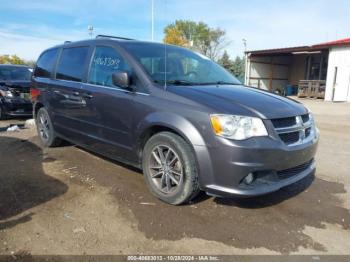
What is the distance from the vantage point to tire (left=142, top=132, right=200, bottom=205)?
3451 mm

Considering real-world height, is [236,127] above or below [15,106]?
above

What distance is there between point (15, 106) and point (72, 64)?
528cm

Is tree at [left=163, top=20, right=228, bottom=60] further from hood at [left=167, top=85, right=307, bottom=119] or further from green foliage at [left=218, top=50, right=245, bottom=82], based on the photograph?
hood at [left=167, top=85, right=307, bottom=119]

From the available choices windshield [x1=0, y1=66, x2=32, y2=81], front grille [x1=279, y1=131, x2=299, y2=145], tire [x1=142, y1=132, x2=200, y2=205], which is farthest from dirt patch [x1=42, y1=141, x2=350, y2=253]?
windshield [x1=0, y1=66, x2=32, y2=81]

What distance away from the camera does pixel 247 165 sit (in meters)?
3.14

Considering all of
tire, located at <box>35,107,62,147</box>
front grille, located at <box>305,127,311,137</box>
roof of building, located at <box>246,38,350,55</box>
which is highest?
roof of building, located at <box>246,38,350,55</box>

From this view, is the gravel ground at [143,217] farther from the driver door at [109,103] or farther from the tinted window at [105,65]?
the tinted window at [105,65]

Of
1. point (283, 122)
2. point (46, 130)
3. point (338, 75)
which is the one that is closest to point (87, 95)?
point (46, 130)

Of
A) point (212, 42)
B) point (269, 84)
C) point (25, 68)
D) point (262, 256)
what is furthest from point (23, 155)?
point (212, 42)

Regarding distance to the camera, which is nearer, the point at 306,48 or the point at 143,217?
the point at 143,217

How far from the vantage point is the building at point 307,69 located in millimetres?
19484

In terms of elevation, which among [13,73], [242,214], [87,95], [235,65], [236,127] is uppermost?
[235,65]

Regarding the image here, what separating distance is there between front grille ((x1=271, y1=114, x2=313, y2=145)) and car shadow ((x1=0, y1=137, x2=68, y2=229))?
2.62m

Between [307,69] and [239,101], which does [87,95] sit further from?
[307,69]
